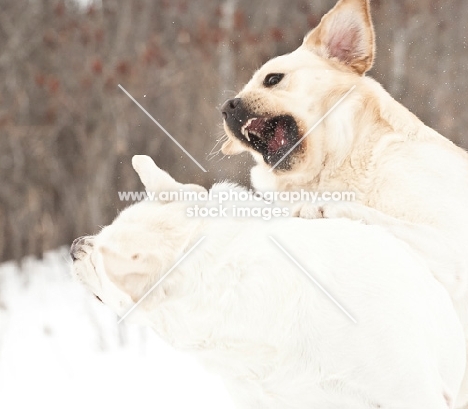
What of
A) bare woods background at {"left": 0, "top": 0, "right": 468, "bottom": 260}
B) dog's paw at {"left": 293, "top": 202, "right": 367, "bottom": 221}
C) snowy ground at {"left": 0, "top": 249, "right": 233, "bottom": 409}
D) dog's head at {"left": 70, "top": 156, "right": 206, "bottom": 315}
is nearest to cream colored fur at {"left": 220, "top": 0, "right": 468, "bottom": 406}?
dog's paw at {"left": 293, "top": 202, "right": 367, "bottom": 221}

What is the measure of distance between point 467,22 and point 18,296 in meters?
5.77

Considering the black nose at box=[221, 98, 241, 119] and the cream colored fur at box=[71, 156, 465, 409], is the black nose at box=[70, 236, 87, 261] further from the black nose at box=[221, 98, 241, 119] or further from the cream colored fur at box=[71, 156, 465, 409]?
the black nose at box=[221, 98, 241, 119]

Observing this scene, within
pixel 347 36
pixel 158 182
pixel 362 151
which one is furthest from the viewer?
pixel 347 36

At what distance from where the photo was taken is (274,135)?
306cm

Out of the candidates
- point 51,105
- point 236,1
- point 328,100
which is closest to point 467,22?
point 236,1

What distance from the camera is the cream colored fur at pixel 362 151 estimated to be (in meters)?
2.51

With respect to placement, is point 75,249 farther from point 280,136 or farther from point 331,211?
point 280,136

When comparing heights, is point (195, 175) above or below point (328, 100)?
below

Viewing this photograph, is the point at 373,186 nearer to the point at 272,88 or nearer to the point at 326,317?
the point at 272,88

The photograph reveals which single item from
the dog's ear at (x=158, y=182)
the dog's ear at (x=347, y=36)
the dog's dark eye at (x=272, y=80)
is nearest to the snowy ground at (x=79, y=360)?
the dog's ear at (x=158, y=182)

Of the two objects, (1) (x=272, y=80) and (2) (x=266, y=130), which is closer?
(2) (x=266, y=130)

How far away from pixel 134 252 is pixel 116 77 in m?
5.36

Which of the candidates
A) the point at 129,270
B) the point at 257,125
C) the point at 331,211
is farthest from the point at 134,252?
the point at 257,125

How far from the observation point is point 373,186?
9.21 feet
